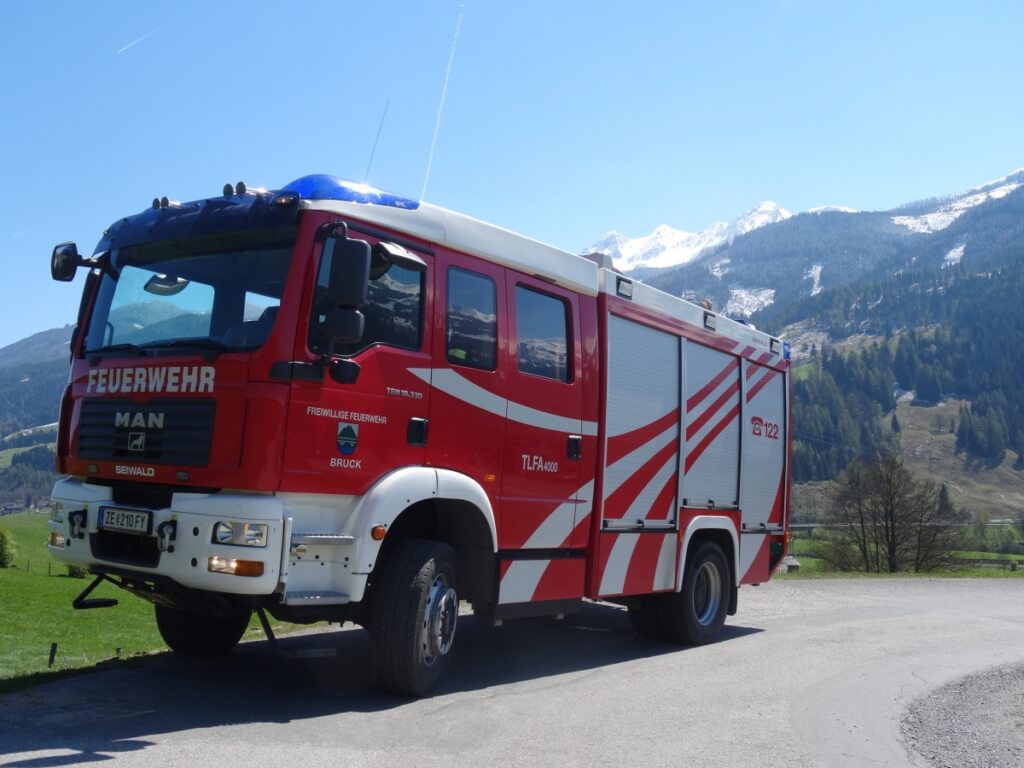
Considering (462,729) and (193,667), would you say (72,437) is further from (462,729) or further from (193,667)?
(462,729)

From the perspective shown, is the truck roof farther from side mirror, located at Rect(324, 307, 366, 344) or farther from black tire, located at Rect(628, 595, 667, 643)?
black tire, located at Rect(628, 595, 667, 643)

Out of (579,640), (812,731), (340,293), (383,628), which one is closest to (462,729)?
(383,628)

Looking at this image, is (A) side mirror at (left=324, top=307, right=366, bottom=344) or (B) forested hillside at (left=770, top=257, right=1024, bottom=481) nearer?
(A) side mirror at (left=324, top=307, right=366, bottom=344)

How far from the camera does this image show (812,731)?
6.13 metres

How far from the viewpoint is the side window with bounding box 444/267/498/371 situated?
691cm

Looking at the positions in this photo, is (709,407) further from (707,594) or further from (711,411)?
(707,594)

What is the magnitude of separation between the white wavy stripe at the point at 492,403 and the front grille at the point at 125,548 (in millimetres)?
2006

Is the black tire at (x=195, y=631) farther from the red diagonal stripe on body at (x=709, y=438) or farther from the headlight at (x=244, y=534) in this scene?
the red diagonal stripe on body at (x=709, y=438)

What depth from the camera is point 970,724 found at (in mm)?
6527

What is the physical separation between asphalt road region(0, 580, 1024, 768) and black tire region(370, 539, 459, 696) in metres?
0.19

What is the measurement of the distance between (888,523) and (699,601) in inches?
1714

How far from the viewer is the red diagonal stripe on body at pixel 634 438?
8562 mm

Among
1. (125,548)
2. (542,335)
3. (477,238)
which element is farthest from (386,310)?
(125,548)

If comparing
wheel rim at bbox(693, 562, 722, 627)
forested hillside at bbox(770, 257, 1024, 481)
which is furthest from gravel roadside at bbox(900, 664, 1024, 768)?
forested hillside at bbox(770, 257, 1024, 481)
